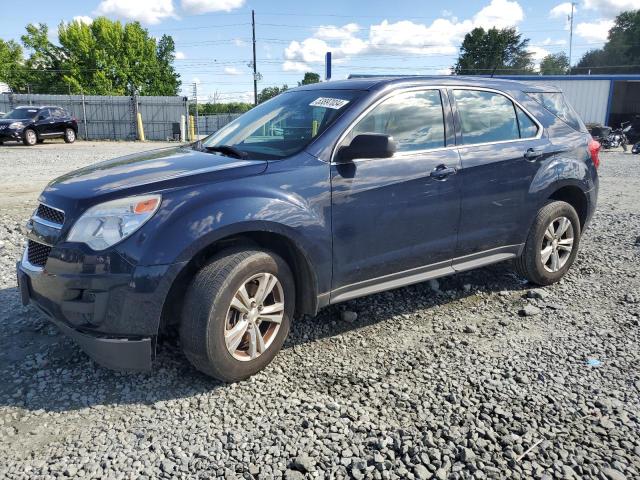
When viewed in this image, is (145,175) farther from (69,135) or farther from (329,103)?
(69,135)

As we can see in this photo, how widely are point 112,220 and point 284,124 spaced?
1.57m

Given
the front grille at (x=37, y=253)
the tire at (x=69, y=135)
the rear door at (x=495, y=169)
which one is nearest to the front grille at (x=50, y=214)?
the front grille at (x=37, y=253)

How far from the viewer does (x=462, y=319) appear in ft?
13.5

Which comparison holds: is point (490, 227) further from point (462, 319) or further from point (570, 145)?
point (570, 145)

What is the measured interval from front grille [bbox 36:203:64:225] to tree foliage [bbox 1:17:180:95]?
6688 centimetres

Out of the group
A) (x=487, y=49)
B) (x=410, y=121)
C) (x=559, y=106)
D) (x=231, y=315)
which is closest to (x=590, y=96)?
(x=559, y=106)

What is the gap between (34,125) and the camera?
70.8ft

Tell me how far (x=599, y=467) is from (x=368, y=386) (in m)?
1.24

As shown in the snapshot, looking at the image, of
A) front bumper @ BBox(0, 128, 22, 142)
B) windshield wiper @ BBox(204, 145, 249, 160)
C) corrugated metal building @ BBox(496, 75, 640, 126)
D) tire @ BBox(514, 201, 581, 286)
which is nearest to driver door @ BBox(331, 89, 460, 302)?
windshield wiper @ BBox(204, 145, 249, 160)

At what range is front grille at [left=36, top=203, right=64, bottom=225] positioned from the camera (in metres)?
2.93

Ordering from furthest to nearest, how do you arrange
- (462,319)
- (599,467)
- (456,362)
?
(462,319)
(456,362)
(599,467)

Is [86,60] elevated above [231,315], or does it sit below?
above

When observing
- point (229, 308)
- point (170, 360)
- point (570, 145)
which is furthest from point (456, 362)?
point (570, 145)

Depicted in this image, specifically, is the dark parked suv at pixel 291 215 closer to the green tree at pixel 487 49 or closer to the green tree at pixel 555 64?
the green tree at pixel 487 49
